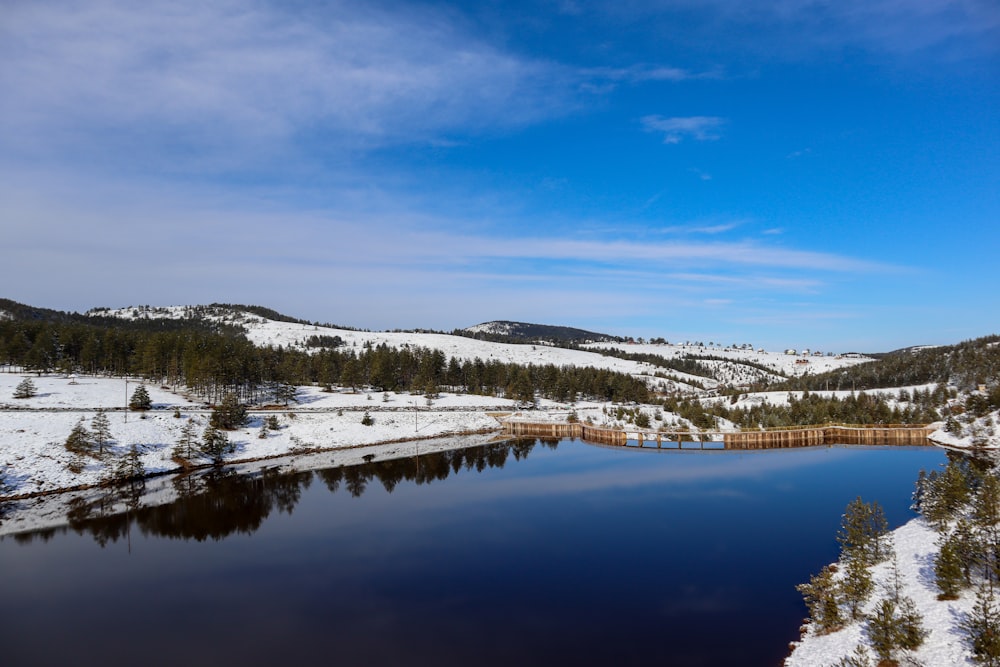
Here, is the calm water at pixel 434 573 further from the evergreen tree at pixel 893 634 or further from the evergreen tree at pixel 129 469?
the evergreen tree at pixel 129 469

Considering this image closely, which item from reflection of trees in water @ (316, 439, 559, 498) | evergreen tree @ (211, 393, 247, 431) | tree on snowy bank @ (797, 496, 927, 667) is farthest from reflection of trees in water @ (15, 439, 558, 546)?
tree on snowy bank @ (797, 496, 927, 667)

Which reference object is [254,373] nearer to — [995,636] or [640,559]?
[640,559]

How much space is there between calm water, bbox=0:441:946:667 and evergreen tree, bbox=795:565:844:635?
147cm

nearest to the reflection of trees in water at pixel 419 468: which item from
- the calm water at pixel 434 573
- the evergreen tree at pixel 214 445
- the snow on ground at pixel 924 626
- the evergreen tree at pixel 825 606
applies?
the calm water at pixel 434 573

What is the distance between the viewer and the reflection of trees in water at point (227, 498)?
42.6 meters

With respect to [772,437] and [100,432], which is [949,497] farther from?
[100,432]

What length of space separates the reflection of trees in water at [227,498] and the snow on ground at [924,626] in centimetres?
3704

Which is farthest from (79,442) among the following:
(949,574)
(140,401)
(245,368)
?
(949,574)

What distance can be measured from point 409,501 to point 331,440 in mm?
34703

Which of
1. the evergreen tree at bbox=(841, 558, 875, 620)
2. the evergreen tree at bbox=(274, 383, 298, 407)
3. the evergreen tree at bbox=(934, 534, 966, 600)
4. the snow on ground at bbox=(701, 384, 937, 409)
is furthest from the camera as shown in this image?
the snow on ground at bbox=(701, 384, 937, 409)

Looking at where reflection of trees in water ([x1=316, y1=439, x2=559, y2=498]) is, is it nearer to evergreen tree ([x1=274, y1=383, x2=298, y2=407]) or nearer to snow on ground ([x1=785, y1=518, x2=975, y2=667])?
snow on ground ([x1=785, y1=518, x2=975, y2=667])

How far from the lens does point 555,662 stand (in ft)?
73.8

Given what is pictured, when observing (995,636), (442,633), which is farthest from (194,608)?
(995,636)

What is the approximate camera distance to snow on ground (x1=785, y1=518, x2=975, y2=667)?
62.2 feet
